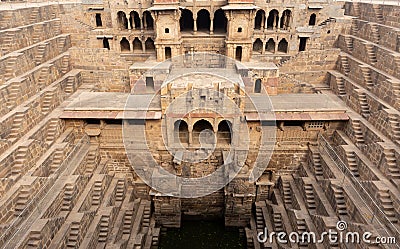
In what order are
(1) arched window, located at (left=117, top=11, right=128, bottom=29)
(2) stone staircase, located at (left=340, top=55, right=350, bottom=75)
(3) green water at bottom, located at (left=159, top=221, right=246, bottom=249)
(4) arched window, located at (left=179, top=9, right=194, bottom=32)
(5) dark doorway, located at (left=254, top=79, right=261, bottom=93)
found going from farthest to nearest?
(4) arched window, located at (left=179, top=9, right=194, bottom=32) → (1) arched window, located at (left=117, top=11, right=128, bottom=29) → (5) dark doorway, located at (left=254, top=79, right=261, bottom=93) → (2) stone staircase, located at (left=340, top=55, right=350, bottom=75) → (3) green water at bottom, located at (left=159, top=221, right=246, bottom=249)

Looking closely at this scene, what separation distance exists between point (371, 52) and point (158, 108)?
13287 millimetres

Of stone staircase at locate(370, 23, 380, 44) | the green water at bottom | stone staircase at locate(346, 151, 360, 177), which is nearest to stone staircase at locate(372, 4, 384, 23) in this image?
stone staircase at locate(370, 23, 380, 44)

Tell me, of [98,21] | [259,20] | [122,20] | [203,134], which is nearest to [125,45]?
[122,20]

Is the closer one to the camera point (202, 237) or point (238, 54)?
point (202, 237)

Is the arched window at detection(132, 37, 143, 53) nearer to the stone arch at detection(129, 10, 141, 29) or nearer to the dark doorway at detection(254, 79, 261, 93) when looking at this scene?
the stone arch at detection(129, 10, 141, 29)

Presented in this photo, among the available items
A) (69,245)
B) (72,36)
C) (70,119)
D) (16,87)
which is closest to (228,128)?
(70,119)

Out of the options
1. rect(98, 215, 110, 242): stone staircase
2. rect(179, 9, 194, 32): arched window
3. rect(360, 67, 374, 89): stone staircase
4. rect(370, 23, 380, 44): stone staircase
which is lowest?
rect(98, 215, 110, 242): stone staircase

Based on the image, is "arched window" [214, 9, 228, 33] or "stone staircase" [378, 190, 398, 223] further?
"arched window" [214, 9, 228, 33]

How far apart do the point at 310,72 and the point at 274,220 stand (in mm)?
10726

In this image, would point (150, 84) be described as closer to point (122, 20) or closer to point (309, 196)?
point (122, 20)

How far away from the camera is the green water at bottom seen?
15.5 m

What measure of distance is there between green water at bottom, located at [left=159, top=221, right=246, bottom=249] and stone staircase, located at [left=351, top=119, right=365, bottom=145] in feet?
26.1

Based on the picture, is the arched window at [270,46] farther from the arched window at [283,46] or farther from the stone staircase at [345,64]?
the stone staircase at [345,64]

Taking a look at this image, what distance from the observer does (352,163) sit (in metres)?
14.0
